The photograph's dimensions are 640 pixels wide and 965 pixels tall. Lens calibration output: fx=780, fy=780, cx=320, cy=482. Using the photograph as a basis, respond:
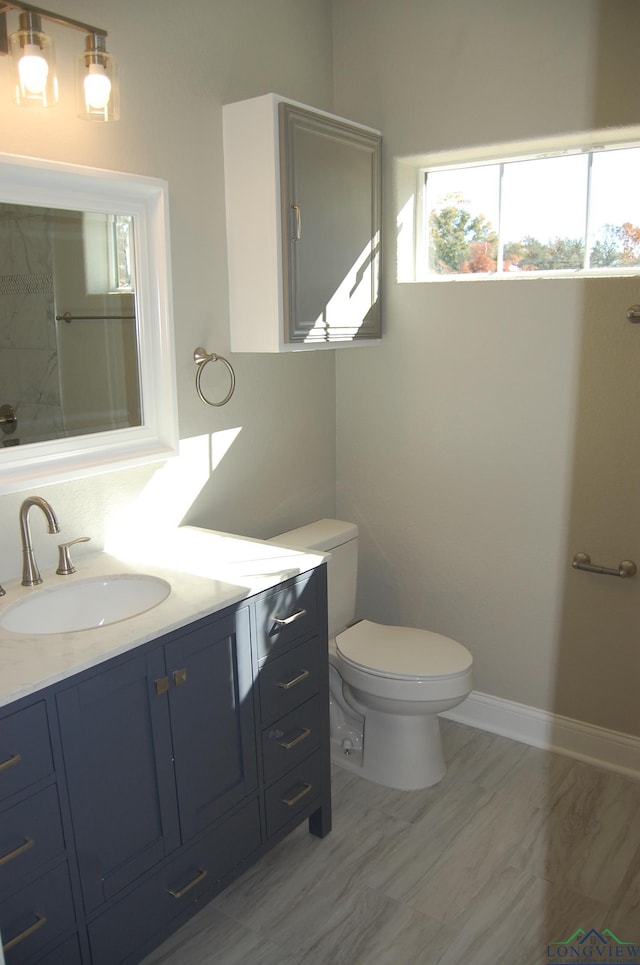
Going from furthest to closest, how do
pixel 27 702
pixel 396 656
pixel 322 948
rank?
pixel 396 656 → pixel 322 948 → pixel 27 702

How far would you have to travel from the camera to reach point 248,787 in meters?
2.00

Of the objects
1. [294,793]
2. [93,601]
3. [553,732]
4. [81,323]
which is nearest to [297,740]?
[294,793]

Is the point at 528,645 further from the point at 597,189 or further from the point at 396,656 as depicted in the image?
the point at 597,189

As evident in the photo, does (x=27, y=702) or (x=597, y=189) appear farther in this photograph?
(x=597, y=189)

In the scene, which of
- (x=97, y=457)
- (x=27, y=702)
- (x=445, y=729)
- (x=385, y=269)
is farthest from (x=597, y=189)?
(x=27, y=702)

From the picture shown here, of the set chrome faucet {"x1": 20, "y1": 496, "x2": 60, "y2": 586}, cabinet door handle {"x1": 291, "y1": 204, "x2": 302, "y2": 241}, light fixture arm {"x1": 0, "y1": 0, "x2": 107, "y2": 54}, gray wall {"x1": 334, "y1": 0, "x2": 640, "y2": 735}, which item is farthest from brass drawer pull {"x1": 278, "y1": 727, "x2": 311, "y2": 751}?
light fixture arm {"x1": 0, "y1": 0, "x2": 107, "y2": 54}

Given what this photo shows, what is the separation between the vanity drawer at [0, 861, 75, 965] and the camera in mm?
1455

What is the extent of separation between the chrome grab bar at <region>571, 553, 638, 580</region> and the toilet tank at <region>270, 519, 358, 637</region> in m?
0.77

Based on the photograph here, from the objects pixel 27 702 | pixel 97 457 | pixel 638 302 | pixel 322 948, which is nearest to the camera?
pixel 27 702

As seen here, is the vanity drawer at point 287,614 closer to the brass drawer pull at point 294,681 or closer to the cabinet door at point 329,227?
the brass drawer pull at point 294,681

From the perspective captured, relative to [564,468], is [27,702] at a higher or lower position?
lower

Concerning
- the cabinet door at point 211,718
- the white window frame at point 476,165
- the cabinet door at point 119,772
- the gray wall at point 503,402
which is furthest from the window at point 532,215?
the cabinet door at point 119,772

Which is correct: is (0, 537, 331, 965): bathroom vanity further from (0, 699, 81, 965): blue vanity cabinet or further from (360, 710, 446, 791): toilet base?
(360, 710, 446, 791): toilet base

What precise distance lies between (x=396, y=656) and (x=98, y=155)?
1709mm
